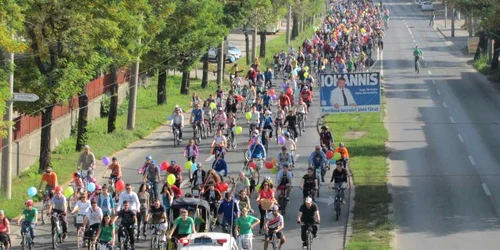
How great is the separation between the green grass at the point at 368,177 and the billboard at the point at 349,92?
2014 mm

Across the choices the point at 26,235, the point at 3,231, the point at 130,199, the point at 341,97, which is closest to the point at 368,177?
the point at 341,97

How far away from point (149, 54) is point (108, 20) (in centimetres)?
1735

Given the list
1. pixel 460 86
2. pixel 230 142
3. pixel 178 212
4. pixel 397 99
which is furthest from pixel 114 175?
pixel 460 86

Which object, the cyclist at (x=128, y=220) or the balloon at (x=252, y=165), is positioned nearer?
the cyclist at (x=128, y=220)

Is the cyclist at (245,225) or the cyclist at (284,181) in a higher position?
the cyclist at (284,181)

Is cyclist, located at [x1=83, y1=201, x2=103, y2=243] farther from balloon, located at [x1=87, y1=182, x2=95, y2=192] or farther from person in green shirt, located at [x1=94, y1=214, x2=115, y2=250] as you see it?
balloon, located at [x1=87, y1=182, x2=95, y2=192]

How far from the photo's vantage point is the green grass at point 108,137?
3306 cm

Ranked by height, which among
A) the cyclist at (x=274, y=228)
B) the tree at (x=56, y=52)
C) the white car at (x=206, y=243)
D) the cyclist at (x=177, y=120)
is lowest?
the cyclist at (x=274, y=228)

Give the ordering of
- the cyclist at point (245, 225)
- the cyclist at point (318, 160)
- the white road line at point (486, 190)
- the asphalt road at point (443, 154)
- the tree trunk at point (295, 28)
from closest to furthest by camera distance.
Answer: the cyclist at point (245, 225) → the asphalt road at point (443, 154) → the cyclist at point (318, 160) → the white road line at point (486, 190) → the tree trunk at point (295, 28)

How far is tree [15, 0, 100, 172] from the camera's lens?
32.8m

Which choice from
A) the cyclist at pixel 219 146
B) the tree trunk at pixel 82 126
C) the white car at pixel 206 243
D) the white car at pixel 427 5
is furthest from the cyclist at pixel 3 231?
the white car at pixel 427 5

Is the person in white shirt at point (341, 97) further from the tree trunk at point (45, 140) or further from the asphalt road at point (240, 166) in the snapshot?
the tree trunk at point (45, 140)

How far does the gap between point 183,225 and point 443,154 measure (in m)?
19.7

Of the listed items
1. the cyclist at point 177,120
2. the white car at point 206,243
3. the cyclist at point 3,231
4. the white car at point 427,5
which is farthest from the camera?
the white car at point 427,5
